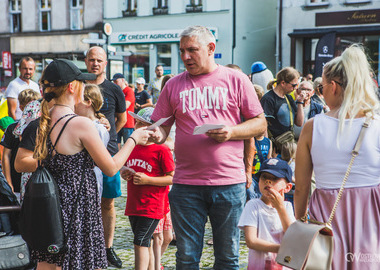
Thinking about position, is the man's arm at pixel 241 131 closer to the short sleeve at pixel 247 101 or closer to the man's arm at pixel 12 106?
the short sleeve at pixel 247 101

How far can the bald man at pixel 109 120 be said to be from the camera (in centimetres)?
541

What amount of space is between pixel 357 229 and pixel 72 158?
1738 mm

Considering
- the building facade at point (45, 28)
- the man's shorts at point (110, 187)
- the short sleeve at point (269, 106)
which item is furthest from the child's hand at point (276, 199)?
the building facade at point (45, 28)

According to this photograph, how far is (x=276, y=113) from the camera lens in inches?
261

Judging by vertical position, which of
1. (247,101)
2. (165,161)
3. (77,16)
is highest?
(77,16)

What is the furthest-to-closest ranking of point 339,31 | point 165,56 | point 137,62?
point 137,62
point 165,56
point 339,31

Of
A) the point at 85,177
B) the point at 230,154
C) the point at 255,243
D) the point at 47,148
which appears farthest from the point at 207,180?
the point at 47,148

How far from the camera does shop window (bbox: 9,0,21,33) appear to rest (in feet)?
101

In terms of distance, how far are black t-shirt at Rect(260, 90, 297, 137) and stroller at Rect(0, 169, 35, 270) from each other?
3.55 m

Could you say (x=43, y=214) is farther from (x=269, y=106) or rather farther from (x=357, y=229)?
(x=269, y=106)

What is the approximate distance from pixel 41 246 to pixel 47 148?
1.95ft

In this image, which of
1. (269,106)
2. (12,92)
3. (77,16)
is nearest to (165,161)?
(269,106)

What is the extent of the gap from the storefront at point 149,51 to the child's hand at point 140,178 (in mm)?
21474

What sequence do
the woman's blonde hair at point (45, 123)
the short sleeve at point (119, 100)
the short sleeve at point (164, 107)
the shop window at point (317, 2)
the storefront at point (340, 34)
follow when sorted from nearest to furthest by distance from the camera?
the woman's blonde hair at point (45, 123) < the short sleeve at point (164, 107) < the short sleeve at point (119, 100) < the storefront at point (340, 34) < the shop window at point (317, 2)
